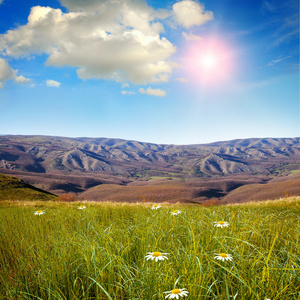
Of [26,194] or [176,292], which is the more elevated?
[176,292]

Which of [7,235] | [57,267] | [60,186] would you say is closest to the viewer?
[57,267]

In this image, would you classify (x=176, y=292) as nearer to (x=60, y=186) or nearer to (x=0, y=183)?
(x=0, y=183)

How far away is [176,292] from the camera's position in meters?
2.15

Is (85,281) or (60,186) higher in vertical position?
(85,281)

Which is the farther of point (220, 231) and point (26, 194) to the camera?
point (26, 194)

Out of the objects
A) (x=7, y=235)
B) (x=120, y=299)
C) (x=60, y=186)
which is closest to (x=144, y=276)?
(x=120, y=299)

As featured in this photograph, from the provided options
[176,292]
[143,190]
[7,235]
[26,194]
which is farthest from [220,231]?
[143,190]

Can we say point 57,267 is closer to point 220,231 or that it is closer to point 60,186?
point 220,231

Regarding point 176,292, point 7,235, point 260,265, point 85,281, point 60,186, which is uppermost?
point 176,292

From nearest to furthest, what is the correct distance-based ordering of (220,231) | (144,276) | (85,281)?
1. (144,276)
2. (85,281)
3. (220,231)

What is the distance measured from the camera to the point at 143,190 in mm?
165875

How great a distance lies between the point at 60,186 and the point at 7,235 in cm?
20649

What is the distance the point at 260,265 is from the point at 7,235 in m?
5.93

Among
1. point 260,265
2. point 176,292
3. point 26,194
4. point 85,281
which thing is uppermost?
point 176,292
